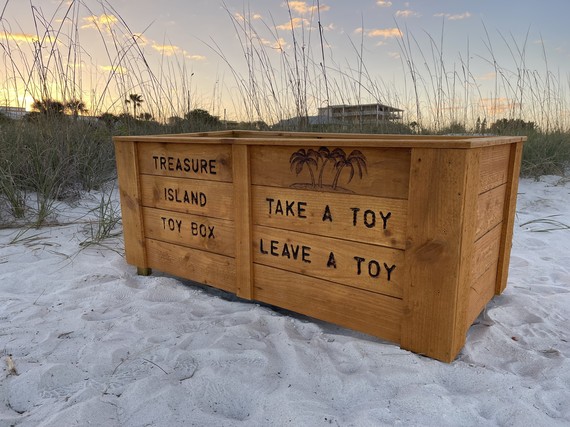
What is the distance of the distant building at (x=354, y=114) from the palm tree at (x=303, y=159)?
2.79m

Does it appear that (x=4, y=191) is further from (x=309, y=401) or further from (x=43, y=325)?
(x=309, y=401)

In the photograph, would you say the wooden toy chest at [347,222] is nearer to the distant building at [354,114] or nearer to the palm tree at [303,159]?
the palm tree at [303,159]

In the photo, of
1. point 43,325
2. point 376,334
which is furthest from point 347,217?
point 43,325

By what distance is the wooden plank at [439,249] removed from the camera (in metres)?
1.27

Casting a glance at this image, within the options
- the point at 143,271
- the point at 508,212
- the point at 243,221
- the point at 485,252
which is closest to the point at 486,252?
the point at 485,252

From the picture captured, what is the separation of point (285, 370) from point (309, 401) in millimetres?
163

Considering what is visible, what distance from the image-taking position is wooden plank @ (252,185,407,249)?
1.40m

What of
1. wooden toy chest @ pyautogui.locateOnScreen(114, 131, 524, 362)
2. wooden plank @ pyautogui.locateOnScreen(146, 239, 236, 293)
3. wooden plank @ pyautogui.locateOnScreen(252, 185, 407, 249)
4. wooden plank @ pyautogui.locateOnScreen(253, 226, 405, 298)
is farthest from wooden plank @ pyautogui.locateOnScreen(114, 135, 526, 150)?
wooden plank @ pyautogui.locateOnScreen(146, 239, 236, 293)

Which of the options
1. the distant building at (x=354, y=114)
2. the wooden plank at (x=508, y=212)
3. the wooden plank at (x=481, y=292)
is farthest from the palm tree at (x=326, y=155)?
the distant building at (x=354, y=114)

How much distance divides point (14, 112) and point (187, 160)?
278 cm

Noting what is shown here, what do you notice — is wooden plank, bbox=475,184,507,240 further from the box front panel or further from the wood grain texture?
the box front panel

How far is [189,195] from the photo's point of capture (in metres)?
1.95

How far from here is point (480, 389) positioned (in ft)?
4.16

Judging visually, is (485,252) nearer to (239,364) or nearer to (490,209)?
(490,209)
